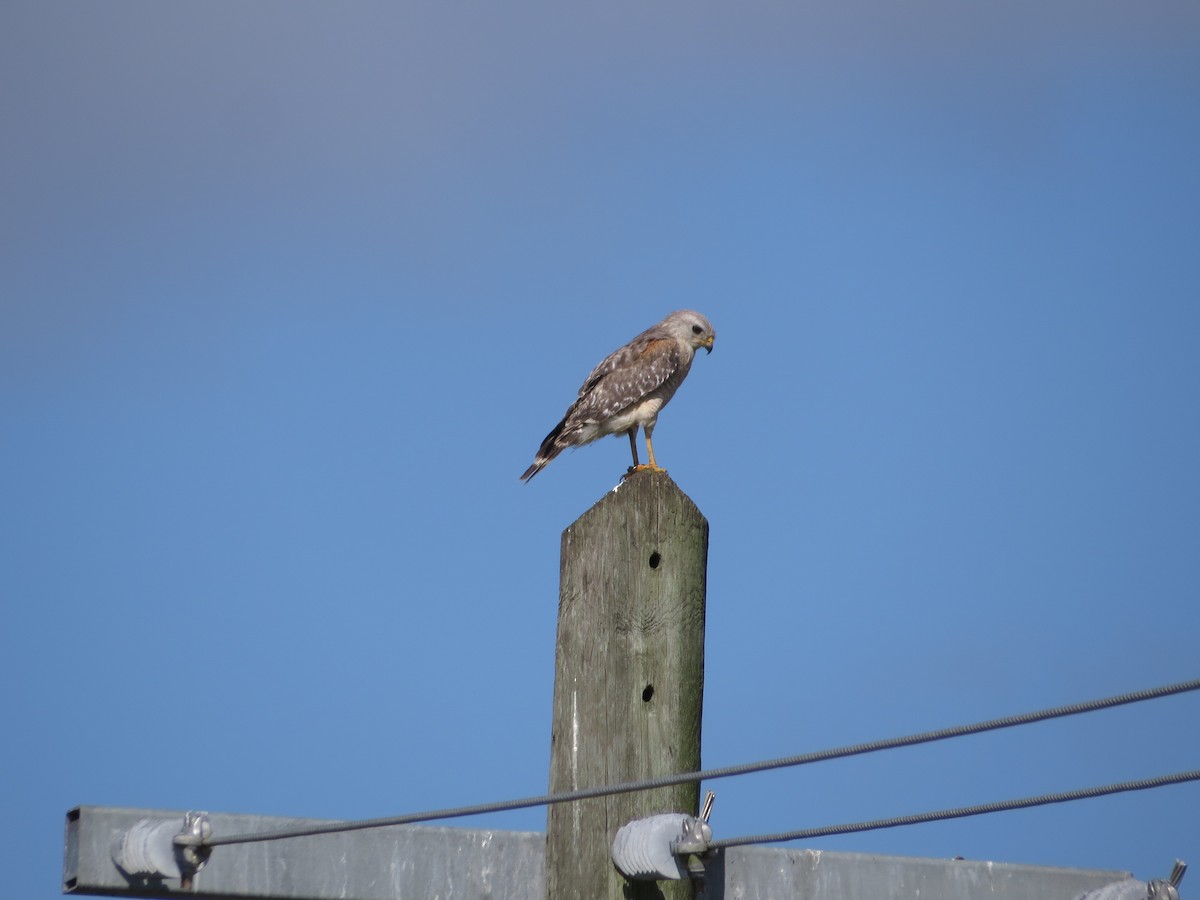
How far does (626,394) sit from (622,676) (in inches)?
223

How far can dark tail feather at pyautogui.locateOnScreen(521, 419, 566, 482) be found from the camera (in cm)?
967

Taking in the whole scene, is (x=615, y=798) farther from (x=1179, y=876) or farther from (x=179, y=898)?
(x=1179, y=876)

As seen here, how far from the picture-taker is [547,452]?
385 inches

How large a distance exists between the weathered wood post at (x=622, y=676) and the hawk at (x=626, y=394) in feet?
15.9

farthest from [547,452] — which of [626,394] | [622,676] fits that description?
[622,676]

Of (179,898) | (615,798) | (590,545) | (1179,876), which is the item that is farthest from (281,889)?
(1179,876)

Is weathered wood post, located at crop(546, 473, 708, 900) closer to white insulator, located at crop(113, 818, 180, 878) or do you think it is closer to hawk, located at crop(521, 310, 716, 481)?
white insulator, located at crop(113, 818, 180, 878)

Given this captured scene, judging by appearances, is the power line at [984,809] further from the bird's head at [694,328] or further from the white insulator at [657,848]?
the bird's head at [694,328]

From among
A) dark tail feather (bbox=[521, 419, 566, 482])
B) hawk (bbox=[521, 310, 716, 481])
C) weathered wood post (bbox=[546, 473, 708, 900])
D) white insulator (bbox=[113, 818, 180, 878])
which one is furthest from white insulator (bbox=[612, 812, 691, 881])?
dark tail feather (bbox=[521, 419, 566, 482])

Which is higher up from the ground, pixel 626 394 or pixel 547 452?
pixel 626 394

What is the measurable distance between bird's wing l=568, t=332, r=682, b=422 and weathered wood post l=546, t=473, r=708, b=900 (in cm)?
535

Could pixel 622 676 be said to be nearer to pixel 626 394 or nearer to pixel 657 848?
pixel 657 848

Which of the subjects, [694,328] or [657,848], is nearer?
[657,848]

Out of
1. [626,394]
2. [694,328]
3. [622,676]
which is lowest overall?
[622,676]
